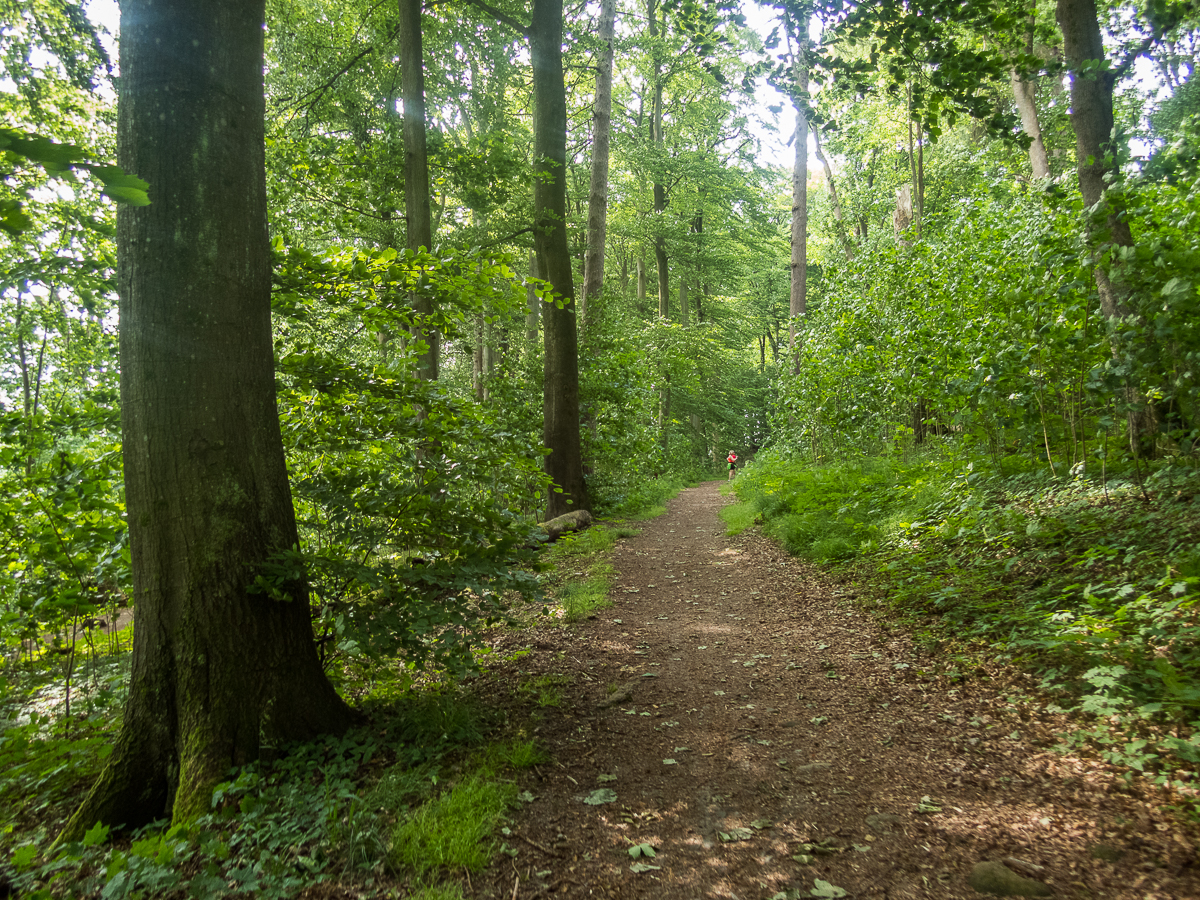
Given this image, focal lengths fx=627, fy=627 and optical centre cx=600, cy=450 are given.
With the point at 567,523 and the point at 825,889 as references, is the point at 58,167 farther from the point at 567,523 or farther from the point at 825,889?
the point at 567,523

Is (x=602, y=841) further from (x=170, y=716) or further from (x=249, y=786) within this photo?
(x=170, y=716)

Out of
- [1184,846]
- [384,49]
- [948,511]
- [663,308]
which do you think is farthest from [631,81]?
[1184,846]

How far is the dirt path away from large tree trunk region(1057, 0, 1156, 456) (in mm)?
2393

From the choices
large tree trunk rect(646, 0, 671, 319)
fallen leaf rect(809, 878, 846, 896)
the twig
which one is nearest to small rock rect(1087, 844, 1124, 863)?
fallen leaf rect(809, 878, 846, 896)

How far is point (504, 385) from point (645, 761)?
9312 millimetres

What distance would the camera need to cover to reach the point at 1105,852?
2146 millimetres

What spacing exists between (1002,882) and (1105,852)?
409 millimetres

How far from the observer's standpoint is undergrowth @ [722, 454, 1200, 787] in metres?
2.75

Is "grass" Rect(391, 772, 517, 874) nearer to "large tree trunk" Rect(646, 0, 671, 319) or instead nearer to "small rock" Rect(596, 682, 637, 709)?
"small rock" Rect(596, 682, 637, 709)

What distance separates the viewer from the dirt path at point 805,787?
2.23 m

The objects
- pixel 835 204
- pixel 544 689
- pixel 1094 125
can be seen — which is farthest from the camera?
pixel 835 204

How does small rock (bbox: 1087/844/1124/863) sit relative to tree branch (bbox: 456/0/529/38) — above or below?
below

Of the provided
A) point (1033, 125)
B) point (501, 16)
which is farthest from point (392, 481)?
point (1033, 125)

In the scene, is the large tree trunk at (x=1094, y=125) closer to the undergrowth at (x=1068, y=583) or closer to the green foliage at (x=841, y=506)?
the undergrowth at (x=1068, y=583)
